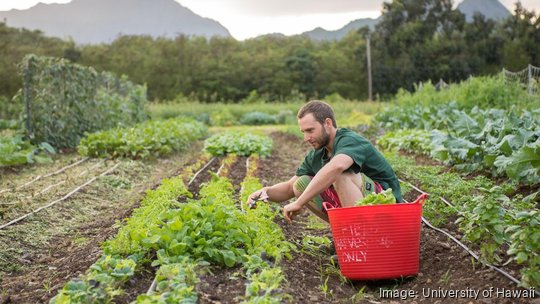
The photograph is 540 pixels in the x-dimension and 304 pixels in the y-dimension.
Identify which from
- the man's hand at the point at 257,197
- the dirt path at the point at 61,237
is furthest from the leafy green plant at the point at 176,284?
the man's hand at the point at 257,197

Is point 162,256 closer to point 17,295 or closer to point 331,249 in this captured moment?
point 17,295

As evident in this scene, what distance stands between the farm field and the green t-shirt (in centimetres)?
59

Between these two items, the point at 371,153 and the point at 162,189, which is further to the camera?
the point at 162,189

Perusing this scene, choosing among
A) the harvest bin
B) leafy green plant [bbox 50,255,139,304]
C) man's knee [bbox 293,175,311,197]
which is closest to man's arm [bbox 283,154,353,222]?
the harvest bin

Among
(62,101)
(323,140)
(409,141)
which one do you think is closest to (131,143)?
(62,101)

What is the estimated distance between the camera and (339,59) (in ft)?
148

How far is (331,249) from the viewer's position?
5391 millimetres

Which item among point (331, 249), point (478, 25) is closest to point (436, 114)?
point (331, 249)

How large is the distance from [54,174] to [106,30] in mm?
80140

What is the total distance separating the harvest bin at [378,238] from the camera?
13.8 ft

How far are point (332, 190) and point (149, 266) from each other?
Result: 61.8 inches

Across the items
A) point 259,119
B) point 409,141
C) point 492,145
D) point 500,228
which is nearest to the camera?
point 500,228

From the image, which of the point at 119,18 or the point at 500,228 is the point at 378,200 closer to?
the point at 500,228

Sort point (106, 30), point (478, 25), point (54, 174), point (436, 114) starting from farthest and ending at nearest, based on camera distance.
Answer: point (106, 30) < point (478, 25) < point (436, 114) < point (54, 174)
